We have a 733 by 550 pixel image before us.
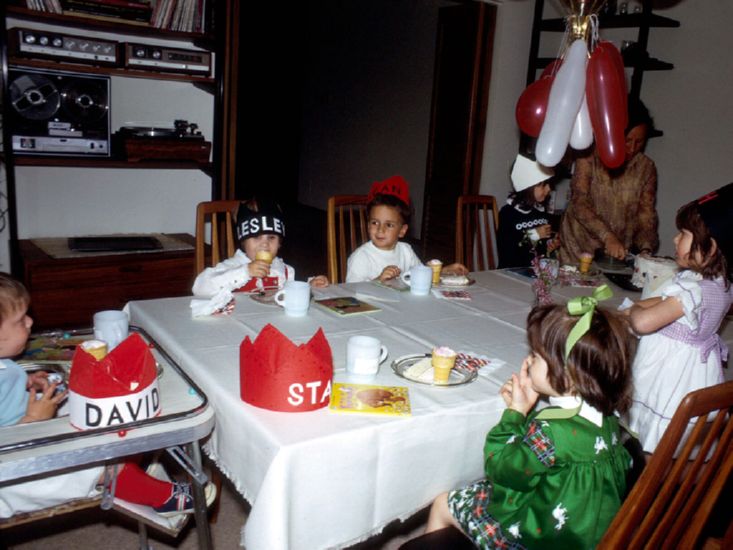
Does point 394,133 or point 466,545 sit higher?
point 394,133

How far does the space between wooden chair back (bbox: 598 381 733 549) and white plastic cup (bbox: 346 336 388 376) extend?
58 centimetres

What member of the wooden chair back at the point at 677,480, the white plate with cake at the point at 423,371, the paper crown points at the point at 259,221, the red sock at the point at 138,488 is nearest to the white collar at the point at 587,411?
the wooden chair back at the point at 677,480

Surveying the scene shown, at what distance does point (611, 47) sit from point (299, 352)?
2215 millimetres

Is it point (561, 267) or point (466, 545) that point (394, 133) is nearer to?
point (561, 267)

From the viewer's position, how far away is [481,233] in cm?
304

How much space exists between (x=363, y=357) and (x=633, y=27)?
3.58 m

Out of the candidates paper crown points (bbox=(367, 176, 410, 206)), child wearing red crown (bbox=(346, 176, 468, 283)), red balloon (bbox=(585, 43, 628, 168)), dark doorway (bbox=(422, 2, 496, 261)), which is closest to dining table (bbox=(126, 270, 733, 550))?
child wearing red crown (bbox=(346, 176, 468, 283))

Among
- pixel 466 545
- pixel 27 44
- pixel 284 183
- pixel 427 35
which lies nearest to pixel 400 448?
pixel 466 545

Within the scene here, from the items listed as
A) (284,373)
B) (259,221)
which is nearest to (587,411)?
(284,373)

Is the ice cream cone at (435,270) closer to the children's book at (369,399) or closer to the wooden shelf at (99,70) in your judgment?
the children's book at (369,399)

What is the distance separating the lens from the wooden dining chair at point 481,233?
2988 millimetres

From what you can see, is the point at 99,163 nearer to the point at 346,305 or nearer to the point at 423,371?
the point at 346,305

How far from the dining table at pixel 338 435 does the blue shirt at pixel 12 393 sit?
339mm

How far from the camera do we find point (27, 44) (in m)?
2.73
